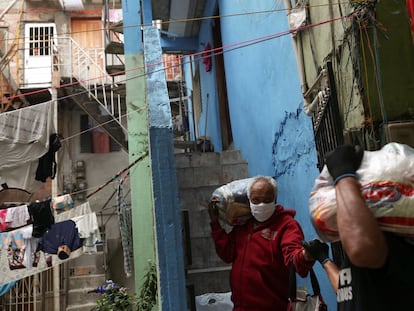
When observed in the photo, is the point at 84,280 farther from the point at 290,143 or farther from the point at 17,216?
the point at 290,143

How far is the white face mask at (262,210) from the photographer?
2896mm

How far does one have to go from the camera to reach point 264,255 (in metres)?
2.88

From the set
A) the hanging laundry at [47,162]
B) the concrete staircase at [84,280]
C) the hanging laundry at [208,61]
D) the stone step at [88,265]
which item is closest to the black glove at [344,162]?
the hanging laundry at [47,162]

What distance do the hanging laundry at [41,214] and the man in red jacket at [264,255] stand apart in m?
5.68

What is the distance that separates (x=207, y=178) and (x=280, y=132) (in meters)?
1.21

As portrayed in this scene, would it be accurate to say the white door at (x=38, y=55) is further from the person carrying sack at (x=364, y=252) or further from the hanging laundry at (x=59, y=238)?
the person carrying sack at (x=364, y=252)

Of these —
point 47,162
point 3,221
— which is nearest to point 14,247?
point 3,221

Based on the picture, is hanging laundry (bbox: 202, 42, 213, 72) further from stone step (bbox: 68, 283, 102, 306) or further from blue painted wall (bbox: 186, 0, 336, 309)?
stone step (bbox: 68, 283, 102, 306)

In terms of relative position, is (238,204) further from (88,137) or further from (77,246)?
(88,137)

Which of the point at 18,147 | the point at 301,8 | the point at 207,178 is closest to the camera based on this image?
the point at 301,8

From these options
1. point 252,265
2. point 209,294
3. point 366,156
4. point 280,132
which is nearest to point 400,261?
point 366,156

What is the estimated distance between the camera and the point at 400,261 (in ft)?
5.00

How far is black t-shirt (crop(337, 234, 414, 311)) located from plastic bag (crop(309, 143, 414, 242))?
0.08 meters

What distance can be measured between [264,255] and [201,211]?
230 centimetres
